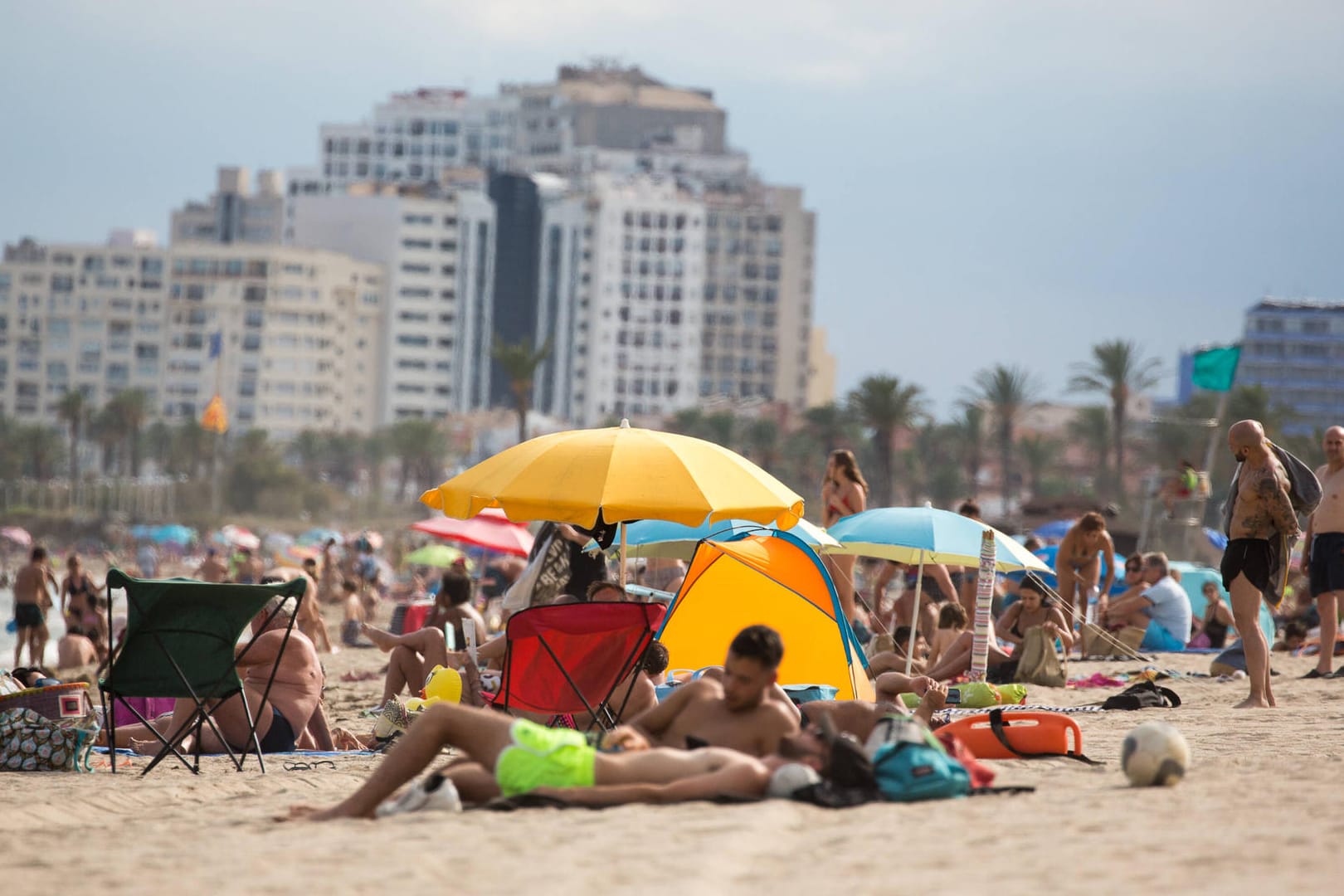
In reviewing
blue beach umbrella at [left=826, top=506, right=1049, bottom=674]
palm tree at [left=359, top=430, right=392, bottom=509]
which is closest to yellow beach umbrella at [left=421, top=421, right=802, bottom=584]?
blue beach umbrella at [left=826, top=506, right=1049, bottom=674]

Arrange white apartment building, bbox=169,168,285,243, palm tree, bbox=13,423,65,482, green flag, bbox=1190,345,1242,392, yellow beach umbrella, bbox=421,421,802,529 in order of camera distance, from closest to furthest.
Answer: yellow beach umbrella, bbox=421,421,802,529 < green flag, bbox=1190,345,1242,392 < palm tree, bbox=13,423,65,482 < white apartment building, bbox=169,168,285,243

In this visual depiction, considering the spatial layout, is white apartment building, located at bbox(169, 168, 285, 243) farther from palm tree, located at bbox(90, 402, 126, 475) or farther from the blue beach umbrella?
the blue beach umbrella

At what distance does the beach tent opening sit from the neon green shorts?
372 cm

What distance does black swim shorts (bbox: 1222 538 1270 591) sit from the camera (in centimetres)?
862

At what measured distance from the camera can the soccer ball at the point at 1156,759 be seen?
5539 millimetres

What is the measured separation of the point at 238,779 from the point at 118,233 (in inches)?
4853

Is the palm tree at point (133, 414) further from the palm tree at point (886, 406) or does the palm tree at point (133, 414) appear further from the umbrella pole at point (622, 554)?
the umbrella pole at point (622, 554)

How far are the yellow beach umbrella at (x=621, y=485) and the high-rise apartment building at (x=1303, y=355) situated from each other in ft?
438

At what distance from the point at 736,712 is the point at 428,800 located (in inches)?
40.8

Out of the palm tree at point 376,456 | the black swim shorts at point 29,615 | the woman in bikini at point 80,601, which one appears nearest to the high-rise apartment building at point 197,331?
the palm tree at point 376,456

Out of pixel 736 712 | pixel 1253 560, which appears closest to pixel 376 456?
pixel 1253 560

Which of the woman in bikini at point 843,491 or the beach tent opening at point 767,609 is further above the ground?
the woman in bikini at point 843,491

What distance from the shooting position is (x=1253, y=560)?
8.63 metres

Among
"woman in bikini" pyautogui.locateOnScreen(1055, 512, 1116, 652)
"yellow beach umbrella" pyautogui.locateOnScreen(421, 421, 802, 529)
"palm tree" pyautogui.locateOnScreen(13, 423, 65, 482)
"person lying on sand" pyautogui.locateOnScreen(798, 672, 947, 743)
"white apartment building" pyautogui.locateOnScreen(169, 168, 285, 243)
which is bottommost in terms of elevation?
"person lying on sand" pyautogui.locateOnScreen(798, 672, 947, 743)
